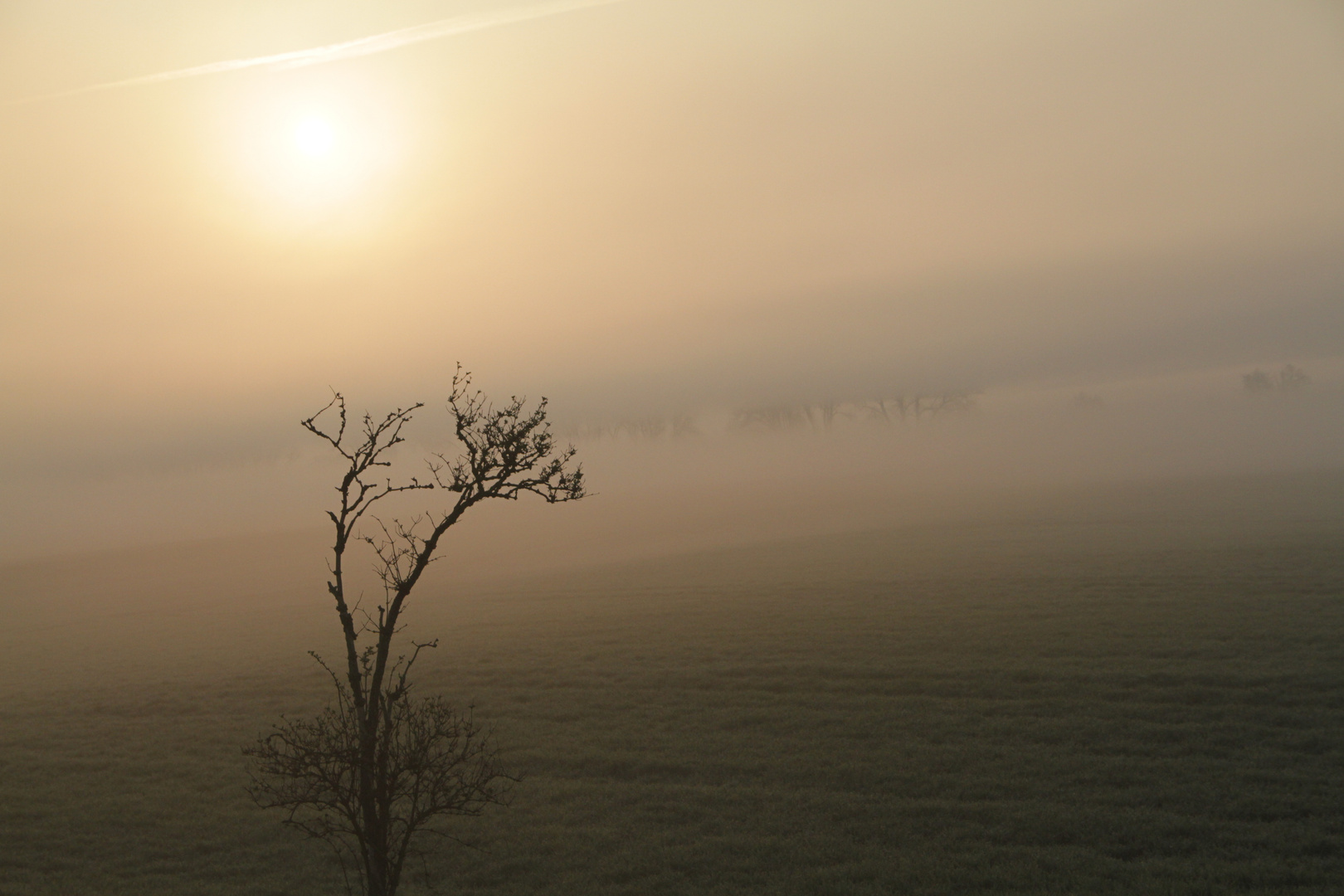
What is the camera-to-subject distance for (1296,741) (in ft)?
51.5

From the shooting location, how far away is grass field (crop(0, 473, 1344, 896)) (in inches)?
514

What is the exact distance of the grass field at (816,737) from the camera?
13.0 m

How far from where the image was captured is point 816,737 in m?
18.1

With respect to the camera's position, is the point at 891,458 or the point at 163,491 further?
the point at 163,491

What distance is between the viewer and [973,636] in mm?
25344

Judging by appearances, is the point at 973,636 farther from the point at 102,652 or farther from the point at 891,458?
the point at 891,458

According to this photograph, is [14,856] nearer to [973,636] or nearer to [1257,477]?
[973,636]

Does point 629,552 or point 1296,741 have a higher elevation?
point 629,552

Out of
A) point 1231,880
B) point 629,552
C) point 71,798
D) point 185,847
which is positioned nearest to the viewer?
point 1231,880

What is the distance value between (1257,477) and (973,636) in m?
74.1

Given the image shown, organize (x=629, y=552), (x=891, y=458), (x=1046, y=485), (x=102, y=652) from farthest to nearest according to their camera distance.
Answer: (x=891, y=458) → (x=1046, y=485) → (x=629, y=552) → (x=102, y=652)

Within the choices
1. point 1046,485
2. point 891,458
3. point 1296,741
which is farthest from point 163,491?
point 1296,741

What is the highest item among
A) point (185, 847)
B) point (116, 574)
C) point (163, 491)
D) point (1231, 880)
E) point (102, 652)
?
point (163, 491)

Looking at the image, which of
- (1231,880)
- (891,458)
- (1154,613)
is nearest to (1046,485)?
(891,458)
